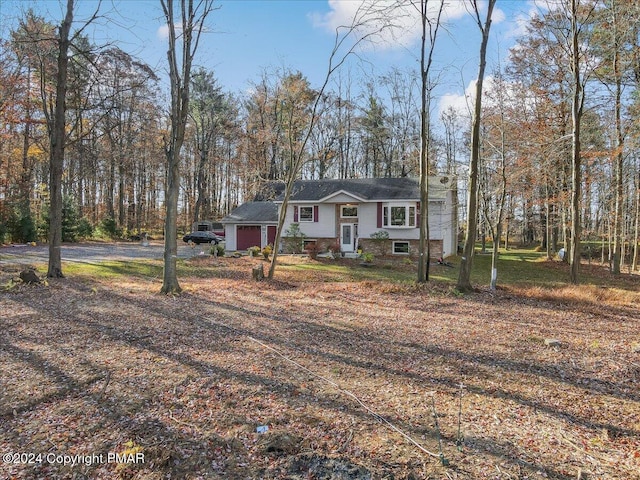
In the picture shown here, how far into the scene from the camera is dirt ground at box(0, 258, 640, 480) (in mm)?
3176

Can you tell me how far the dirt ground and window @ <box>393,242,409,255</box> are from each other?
14585 millimetres

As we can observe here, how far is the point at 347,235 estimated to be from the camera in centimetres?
2459

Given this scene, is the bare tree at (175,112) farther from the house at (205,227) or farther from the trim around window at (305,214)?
the house at (205,227)

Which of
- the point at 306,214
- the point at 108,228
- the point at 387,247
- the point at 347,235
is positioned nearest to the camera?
the point at 387,247

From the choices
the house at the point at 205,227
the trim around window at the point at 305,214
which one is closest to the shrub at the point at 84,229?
the house at the point at 205,227

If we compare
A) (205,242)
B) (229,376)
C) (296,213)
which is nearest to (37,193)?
(205,242)

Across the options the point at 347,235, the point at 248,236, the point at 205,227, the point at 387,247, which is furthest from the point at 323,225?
the point at 205,227

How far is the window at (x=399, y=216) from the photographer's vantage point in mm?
22891

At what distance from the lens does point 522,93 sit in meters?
21.4

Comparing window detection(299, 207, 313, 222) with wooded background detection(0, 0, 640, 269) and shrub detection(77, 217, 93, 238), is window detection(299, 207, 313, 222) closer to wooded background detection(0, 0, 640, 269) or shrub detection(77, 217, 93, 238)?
wooded background detection(0, 0, 640, 269)

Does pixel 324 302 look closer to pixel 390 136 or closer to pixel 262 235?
pixel 262 235

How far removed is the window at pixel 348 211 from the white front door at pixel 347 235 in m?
0.58

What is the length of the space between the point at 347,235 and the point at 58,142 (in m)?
16.4

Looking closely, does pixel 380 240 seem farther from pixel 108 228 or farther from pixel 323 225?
pixel 108 228
